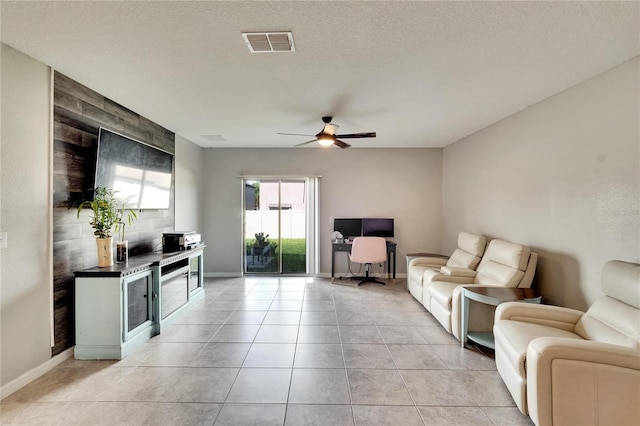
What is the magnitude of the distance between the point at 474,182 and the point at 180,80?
4457 millimetres

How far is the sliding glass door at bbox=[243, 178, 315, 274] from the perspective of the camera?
20.1 ft

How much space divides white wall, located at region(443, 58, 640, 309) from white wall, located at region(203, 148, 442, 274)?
1.71m

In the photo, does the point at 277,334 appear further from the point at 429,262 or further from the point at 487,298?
the point at 429,262

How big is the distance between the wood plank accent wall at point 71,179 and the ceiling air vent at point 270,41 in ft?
6.50

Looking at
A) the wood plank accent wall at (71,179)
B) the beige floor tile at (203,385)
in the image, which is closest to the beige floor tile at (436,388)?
the beige floor tile at (203,385)

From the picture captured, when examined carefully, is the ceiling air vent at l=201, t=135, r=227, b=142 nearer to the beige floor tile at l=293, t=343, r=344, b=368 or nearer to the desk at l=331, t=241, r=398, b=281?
the desk at l=331, t=241, r=398, b=281

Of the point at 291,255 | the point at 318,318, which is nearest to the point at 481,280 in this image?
the point at 318,318

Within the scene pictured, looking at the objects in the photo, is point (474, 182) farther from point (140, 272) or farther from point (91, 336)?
point (91, 336)

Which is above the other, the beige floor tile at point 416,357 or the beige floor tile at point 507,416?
the beige floor tile at point 416,357

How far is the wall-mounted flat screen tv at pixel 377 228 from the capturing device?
588 cm

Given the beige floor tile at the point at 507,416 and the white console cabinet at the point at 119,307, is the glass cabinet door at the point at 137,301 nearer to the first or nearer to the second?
the white console cabinet at the point at 119,307

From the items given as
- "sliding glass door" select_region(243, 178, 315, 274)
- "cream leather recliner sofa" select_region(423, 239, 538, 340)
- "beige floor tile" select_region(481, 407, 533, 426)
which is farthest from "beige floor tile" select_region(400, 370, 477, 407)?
"sliding glass door" select_region(243, 178, 315, 274)

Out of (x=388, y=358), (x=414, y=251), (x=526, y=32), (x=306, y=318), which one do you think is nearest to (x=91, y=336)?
(x=306, y=318)

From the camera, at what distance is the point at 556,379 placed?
1.72 metres
